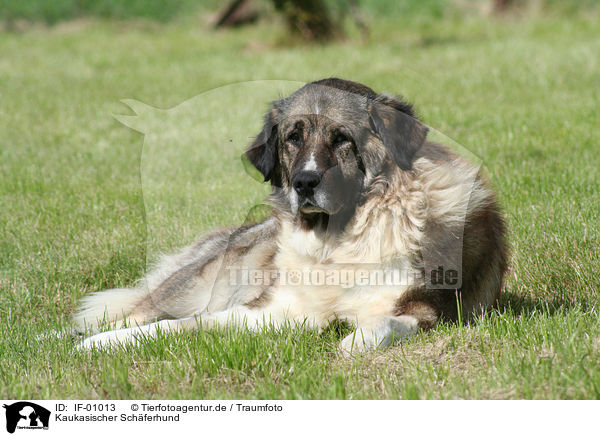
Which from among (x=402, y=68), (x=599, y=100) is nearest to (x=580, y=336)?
(x=599, y=100)

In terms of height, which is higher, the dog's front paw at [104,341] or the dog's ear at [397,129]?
the dog's ear at [397,129]

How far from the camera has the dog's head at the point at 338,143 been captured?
357 centimetres

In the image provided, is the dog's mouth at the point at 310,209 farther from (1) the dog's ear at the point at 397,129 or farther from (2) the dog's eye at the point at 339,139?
(1) the dog's ear at the point at 397,129

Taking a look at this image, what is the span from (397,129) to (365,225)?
550mm

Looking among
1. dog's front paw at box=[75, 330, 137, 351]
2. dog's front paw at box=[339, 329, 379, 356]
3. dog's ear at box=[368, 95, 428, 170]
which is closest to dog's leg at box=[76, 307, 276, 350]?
dog's front paw at box=[75, 330, 137, 351]

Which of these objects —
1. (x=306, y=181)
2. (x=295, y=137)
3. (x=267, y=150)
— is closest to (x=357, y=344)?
(x=306, y=181)

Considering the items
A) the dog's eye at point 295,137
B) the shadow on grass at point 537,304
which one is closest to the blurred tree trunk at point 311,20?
the shadow on grass at point 537,304

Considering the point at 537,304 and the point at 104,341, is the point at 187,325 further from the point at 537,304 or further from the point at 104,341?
the point at 537,304

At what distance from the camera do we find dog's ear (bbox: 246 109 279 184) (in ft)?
13.0

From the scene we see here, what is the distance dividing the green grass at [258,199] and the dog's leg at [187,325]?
0.15m

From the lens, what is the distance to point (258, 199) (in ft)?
14.9
